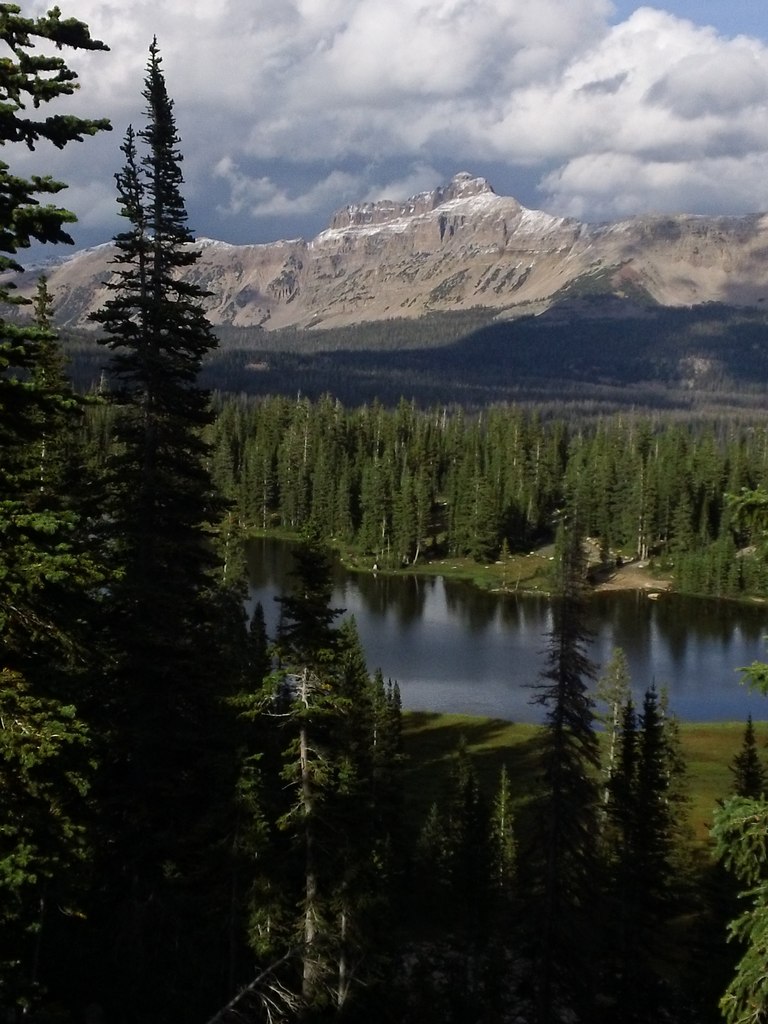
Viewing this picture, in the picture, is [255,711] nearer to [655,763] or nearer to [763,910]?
[763,910]

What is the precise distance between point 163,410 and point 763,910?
15183 millimetres

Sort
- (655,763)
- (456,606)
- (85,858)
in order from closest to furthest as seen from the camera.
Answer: (85,858) < (655,763) < (456,606)

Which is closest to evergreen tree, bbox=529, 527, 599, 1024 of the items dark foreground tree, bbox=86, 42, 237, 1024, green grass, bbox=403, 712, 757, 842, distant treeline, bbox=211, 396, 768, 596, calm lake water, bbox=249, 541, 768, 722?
dark foreground tree, bbox=86, 42, 237, 1024

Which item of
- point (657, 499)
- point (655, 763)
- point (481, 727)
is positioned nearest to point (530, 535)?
point (657, 499)

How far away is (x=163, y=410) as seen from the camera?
20.6 metres

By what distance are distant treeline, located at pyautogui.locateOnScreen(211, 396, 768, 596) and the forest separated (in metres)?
85.7

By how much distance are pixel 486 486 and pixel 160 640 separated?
368 ft

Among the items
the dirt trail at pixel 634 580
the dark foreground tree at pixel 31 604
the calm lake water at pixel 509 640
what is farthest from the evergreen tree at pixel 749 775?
the dirt trail at pixel 634 580

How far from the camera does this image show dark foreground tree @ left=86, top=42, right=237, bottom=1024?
61.9ft

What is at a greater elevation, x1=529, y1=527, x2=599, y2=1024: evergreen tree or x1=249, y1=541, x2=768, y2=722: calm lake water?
x1=529, y1=527, x2=599, y2=1024: evergreen tree

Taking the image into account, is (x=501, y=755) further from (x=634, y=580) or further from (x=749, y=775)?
(x=634, y=580)

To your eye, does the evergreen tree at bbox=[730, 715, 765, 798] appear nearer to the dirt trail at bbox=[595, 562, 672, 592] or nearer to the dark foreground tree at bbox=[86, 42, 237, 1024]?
the dark foreground tree at bbox=[86, 42, 237, 1024]

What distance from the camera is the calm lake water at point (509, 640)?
241 feet

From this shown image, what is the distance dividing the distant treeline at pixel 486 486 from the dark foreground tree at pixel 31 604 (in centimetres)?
10541
